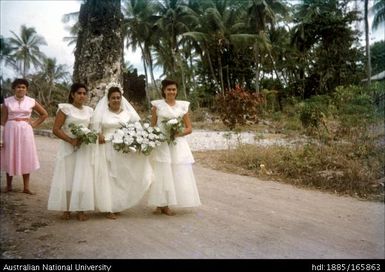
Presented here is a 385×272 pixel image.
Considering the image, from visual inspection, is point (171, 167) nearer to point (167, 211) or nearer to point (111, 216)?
point (167, 211)

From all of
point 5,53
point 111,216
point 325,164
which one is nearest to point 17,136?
point 5,53

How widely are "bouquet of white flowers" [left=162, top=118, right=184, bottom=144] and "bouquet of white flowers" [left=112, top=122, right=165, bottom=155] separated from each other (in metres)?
0.10

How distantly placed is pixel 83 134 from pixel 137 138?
654mm

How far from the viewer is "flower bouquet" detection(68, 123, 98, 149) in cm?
498

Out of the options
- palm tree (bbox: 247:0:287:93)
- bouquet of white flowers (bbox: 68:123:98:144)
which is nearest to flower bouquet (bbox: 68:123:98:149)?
bouquet of white flowers (bbox: 68:123:98:144)

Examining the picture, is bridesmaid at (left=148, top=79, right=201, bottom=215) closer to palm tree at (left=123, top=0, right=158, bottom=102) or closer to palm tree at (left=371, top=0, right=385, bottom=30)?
palm tree at (left=371, top=0, right=385, bottom=30)

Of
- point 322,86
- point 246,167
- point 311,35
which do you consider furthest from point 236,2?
point 246,167

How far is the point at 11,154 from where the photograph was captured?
250 inches

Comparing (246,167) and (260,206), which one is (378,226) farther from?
(246,167)

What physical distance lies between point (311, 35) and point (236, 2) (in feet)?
22.6

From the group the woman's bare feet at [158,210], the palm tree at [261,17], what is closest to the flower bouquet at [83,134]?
the woman's bare feet at [158,210]

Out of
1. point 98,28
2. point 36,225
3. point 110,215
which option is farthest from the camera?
point 98,28

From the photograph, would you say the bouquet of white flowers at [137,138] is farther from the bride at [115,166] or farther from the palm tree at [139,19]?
the palm tree at [139,19]

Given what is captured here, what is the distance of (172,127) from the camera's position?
534 centimetres
